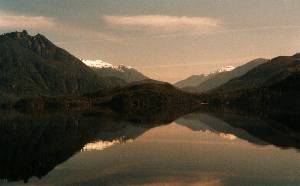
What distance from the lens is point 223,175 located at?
71438 mm

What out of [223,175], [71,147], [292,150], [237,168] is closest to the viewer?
[223,175]

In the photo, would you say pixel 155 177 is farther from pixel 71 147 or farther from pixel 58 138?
pixel 58 138

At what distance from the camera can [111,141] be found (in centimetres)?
13175

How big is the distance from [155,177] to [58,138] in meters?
75.3

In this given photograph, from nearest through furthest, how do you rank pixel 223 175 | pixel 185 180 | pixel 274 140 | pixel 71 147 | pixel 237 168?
pixel 185 180
pixel 223 175
pixel 237 168
pixel 71 147
pixel 274 140

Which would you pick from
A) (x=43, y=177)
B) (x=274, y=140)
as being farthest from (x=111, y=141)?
(x=43, y=177)

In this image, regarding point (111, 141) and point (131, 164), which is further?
point (111, 141)

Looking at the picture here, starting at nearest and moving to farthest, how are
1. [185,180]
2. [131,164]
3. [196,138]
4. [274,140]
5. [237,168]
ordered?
[185,180] → [237,168] → [131,164] → [274,140] → [196,138]

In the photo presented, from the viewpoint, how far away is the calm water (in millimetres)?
69562

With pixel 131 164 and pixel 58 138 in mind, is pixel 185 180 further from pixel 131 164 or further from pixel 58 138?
pixel 58 138

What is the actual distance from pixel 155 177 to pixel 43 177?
58.4 ft

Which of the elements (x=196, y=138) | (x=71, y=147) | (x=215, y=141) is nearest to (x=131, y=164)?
(x=71, y=147)

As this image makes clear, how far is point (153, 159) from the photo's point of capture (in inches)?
3600

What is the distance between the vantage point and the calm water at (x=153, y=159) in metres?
69.6
